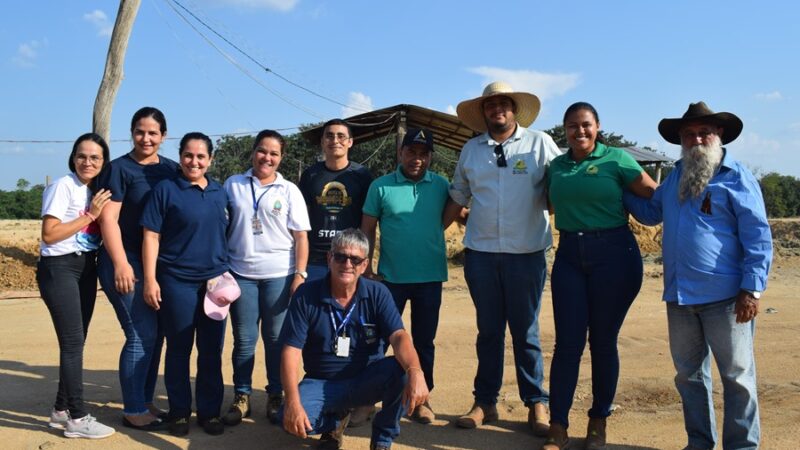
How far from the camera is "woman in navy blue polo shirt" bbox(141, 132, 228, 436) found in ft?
13.5

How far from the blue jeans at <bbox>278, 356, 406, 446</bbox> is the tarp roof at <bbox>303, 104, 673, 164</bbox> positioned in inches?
373

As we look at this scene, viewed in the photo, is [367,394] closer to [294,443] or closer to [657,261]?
[294,443]

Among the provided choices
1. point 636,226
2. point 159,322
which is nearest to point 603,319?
Answer: point 159,322

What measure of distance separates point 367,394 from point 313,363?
389 millimetres

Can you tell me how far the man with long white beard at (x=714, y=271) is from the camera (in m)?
3.51

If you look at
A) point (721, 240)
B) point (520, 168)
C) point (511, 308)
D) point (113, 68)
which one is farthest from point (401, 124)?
point (721, 240)

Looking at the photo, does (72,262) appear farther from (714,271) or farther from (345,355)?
(714,271)

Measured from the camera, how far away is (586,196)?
4004mm

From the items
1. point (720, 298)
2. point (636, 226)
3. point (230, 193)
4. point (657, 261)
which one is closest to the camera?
point (720, 298)

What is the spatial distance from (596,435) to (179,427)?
2.67 metres

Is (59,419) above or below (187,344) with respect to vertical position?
below

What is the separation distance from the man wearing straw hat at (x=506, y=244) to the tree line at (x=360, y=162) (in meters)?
20.9

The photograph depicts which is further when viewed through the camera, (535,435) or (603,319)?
(535,435)

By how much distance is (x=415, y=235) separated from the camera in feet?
15.1
